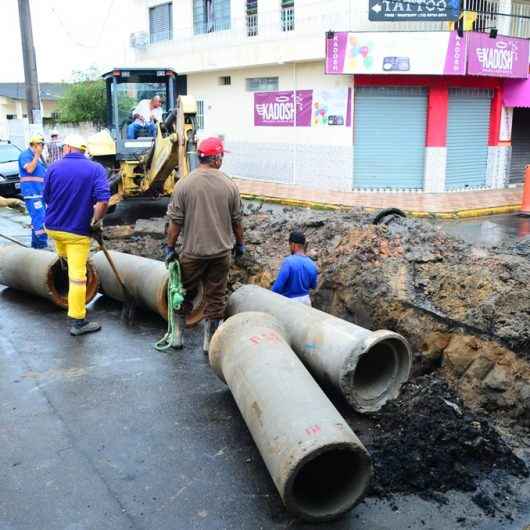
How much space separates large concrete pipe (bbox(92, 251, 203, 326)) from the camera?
6527mm

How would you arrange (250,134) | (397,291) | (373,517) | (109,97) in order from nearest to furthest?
(373,517), (397,291), (109,97), (250,134)

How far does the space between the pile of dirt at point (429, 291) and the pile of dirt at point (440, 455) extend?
55 cm

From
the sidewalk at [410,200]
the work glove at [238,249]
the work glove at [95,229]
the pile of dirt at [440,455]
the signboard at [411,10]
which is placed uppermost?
the signboard at [411,10]

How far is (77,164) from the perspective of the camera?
6430 millimetres

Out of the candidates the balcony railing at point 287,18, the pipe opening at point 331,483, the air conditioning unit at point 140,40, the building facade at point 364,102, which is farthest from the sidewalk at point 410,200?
the pipe opening at point 331,483

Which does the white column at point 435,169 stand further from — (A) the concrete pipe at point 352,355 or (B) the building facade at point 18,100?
(B) the building facade at point 18,100

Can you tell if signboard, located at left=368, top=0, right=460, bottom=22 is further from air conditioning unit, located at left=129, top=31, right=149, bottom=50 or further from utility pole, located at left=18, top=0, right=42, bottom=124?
air conditioning unit, located at left=129, top=31, right=149, bottom=50

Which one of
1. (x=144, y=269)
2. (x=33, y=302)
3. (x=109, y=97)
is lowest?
(x=33, y=302)

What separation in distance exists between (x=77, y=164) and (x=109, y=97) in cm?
933

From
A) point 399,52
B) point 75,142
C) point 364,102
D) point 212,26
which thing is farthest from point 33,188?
point 212,26

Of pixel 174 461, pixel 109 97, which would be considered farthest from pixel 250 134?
pixel 174 461

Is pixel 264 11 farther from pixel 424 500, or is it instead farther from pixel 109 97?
pixel 424 500

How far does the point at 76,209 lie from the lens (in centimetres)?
640

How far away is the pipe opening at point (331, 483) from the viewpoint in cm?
342
